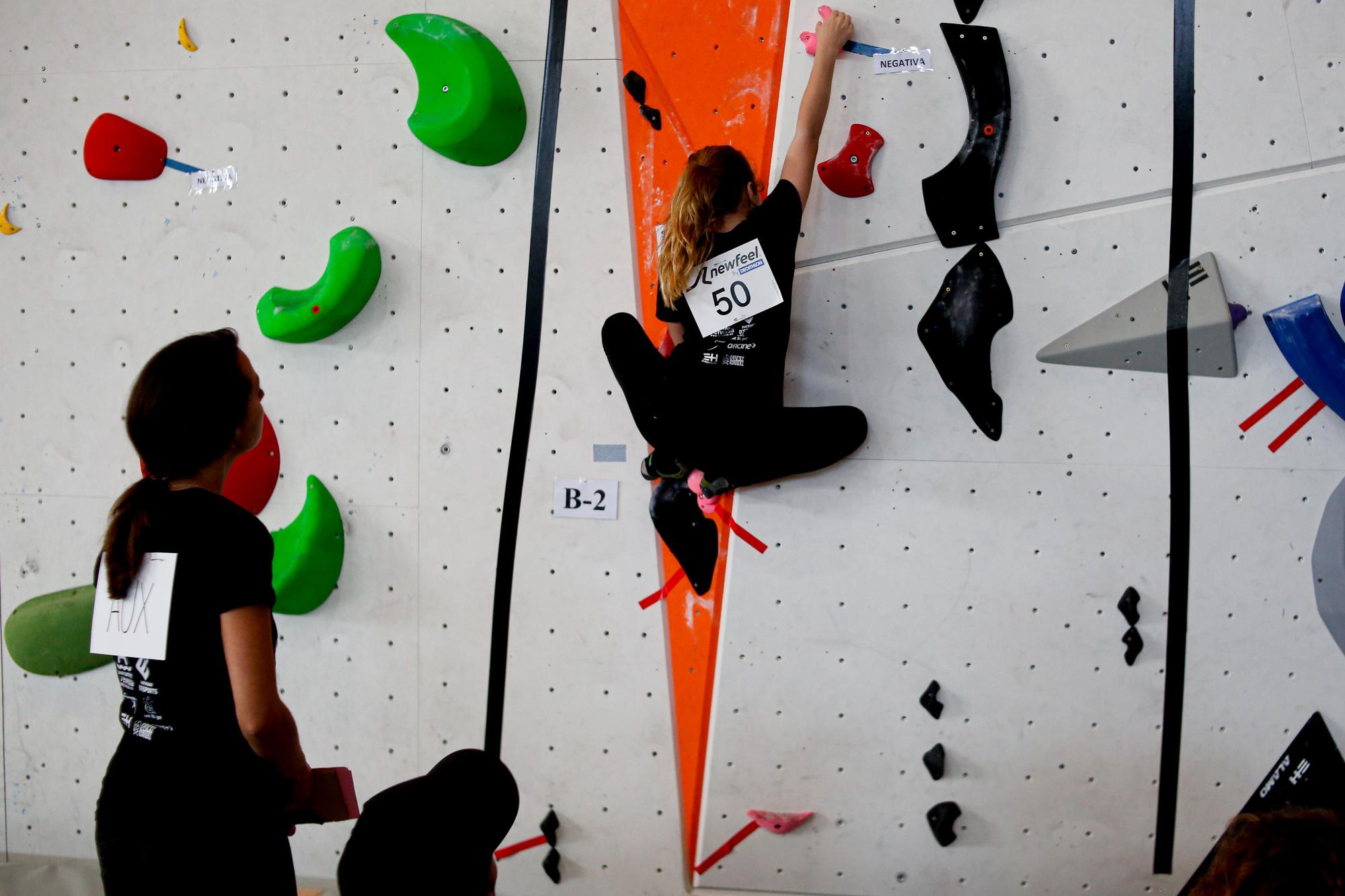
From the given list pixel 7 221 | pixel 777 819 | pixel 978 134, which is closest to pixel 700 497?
pixel 777 819

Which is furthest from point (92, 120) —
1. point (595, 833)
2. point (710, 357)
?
point (595, 833)

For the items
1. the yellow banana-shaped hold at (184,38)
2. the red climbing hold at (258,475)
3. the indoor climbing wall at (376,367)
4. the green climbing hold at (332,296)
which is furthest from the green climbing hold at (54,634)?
the yellow banana-shaped hold at (184,38)

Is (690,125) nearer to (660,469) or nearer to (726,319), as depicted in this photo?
(726,319)

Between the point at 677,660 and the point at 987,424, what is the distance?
88cm

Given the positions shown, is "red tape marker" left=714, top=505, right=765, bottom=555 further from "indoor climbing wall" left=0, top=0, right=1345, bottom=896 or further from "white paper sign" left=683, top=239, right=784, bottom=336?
"white paper sign" left=683, top=239, right=784, bottom=336

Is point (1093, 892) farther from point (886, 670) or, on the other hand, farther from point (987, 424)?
point (987, 424)

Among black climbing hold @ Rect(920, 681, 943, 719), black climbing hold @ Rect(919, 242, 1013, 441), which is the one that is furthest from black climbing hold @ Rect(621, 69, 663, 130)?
black climbing hold @ Rect(920, 681, 943, 719)

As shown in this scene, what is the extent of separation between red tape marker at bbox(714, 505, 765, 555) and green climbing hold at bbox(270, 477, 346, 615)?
91cm

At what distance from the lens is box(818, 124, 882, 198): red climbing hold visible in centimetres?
180

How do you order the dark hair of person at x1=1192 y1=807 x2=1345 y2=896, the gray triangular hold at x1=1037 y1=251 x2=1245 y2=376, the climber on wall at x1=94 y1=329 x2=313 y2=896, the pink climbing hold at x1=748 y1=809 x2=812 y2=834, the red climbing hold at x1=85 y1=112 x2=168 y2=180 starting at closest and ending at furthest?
the dark hair of person at x1=1192 y1=807 x2=1345 y2=896 < the climber on wall at x1=94 y1=329 x2=313 y2=896 < the gray triangular hold at x1=1037 y1=251 x2=1245 y2=376 < the pink climbing hold at x1=748 y1=809 x2=812 y2=834 < the red climbing hold at x1=85 y1=112 x2=168 y2=180

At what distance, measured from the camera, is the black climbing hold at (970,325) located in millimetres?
1801

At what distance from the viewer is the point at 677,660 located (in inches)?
74.7

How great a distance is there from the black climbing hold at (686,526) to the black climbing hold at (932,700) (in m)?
0.54

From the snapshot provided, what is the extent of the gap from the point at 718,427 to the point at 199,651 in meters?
0.97
